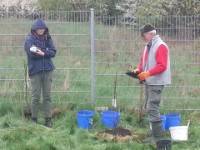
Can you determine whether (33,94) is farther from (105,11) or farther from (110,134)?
(105,11)

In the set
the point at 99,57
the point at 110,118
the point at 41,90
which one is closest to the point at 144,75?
the point at 110,118

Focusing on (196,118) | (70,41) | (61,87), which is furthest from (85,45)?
(196,118)

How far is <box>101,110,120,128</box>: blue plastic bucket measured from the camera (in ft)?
26.8

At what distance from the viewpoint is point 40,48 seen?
8008 millimetres

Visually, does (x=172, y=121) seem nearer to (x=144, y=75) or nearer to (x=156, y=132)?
(x=156, y=132)

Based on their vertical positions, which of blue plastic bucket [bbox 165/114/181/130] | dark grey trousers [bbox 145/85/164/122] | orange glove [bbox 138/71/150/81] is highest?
orange glove [bbox 138/71/150/81]

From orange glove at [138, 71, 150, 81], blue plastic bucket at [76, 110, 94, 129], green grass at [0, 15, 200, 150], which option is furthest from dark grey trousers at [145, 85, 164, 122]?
blue plastic bucket at [76, 110, 94, 129]

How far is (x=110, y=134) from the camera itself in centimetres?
769

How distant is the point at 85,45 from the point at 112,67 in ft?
2.03

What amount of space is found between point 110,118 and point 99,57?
1197 millimetres

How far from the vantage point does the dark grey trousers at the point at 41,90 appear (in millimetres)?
8078

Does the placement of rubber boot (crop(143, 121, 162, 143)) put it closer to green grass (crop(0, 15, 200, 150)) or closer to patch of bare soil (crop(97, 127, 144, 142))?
patch of bare soil (crop(97, 127, 144, 142))

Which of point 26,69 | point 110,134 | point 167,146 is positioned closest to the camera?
point 167,146

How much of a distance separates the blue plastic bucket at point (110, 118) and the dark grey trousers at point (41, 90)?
91cm
